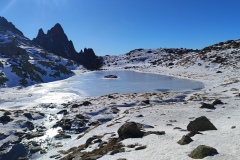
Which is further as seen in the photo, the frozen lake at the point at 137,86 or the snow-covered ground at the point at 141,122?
the frozen lake at the point at 137,86

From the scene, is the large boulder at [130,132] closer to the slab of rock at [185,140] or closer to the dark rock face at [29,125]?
the slab of rock at [185,140]

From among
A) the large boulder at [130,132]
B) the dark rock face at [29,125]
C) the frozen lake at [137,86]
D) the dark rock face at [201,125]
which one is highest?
the dark rock face at [201,125]

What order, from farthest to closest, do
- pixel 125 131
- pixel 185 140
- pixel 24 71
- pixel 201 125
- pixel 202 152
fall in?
pixel 24 71
pixel 125 131
pixel 201 125
pixel 185 140
pixel 202 152

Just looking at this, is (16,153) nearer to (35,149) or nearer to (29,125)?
(35,149)

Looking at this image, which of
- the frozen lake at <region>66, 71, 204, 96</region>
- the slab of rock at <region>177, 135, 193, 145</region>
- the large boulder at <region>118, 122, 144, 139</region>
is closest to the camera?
the slab of rock at <region>177, 135, 193, 145</region>

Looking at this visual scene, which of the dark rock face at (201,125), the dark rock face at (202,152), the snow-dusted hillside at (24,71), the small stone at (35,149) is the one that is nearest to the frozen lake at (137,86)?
the snow-dusted hillside at (24,71)

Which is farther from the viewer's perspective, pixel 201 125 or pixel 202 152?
pixel 201 125

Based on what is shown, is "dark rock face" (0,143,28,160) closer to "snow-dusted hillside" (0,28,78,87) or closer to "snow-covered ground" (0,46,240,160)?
"snow-covered ground" (0,46,240,160)

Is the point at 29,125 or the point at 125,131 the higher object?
the point at 125,131

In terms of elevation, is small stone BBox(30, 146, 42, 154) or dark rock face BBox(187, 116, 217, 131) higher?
dark rock face BBox(187, 116, 217, 131)

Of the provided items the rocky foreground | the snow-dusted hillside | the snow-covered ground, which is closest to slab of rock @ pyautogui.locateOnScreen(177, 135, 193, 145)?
the rocky foreground

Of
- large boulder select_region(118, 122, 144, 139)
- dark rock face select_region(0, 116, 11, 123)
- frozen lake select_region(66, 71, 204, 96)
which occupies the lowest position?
dark rock face select_region(0, 116, 11, 123)

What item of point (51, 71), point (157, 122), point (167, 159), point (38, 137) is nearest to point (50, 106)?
point (38, 137)

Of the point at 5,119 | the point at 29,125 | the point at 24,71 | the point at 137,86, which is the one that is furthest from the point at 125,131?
the point at 24,71
